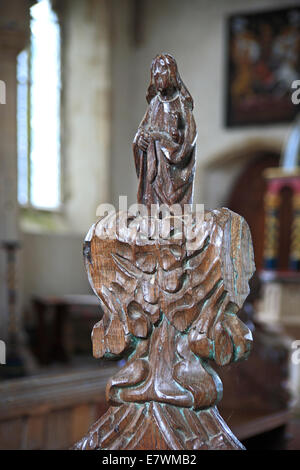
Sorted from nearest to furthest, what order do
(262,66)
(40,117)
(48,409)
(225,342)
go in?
(225,342), (48,409), (40,117), (262,66)

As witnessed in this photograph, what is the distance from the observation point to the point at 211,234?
91cm

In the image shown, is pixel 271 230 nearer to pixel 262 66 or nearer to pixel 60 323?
pixel 262 66

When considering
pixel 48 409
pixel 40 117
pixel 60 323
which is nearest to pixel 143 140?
pixel 48 409

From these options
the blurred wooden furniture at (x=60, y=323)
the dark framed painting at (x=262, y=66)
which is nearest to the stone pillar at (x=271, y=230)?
the dark framed painting at (x=262, y=66)

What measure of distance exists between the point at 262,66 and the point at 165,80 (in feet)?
28.3

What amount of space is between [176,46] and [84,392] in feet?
25.2

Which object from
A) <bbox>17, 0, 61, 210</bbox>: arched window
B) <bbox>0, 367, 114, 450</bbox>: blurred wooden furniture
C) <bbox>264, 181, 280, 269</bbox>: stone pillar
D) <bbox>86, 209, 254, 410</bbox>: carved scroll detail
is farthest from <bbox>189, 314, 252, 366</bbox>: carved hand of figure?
<bbox>17, 0, 61, 210</bbox>: arched window

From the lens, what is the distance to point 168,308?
947 mm

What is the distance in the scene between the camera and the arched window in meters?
8.36

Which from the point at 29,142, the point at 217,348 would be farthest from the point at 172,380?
the point at 29,142

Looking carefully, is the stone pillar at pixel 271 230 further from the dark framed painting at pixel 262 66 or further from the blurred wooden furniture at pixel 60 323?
the blurred wooden furniture at pixel 60 323

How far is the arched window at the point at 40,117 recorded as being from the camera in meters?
8.36

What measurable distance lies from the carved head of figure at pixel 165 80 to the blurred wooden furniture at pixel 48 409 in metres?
1.38

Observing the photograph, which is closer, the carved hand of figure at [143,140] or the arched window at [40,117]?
the carved hand of figure at [143,140]
